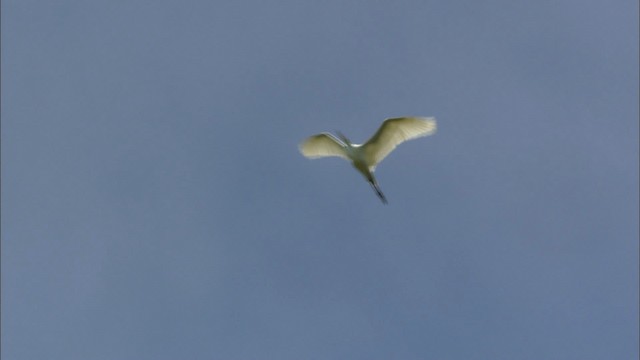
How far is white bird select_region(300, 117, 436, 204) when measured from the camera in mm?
54594

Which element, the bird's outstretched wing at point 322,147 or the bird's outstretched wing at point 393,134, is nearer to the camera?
the bird's outstretched wing at point 393,134

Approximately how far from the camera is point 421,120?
5450 cm

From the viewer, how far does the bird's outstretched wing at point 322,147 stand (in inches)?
2195

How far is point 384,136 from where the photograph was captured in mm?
55094

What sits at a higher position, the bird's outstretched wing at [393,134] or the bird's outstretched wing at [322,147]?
the bird's outstretched wing at [322,147]

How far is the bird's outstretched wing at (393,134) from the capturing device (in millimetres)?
54469

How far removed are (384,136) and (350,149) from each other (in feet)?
5.44

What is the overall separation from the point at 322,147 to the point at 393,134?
3.41 m

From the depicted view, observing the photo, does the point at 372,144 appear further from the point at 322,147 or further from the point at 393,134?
the point at 322,147

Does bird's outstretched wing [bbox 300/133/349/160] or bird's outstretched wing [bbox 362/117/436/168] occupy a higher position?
bird's outstretched wing [bbox 300/133/349/160]

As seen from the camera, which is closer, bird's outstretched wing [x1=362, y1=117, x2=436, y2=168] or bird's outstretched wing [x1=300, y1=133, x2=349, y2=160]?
bird's outstretched wing [x1=362, y1=117, x2=436, y2=168]

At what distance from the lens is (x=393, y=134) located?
181ft

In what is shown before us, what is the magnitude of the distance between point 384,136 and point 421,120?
1802 mm

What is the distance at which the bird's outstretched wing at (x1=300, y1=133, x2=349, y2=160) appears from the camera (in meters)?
55.8
